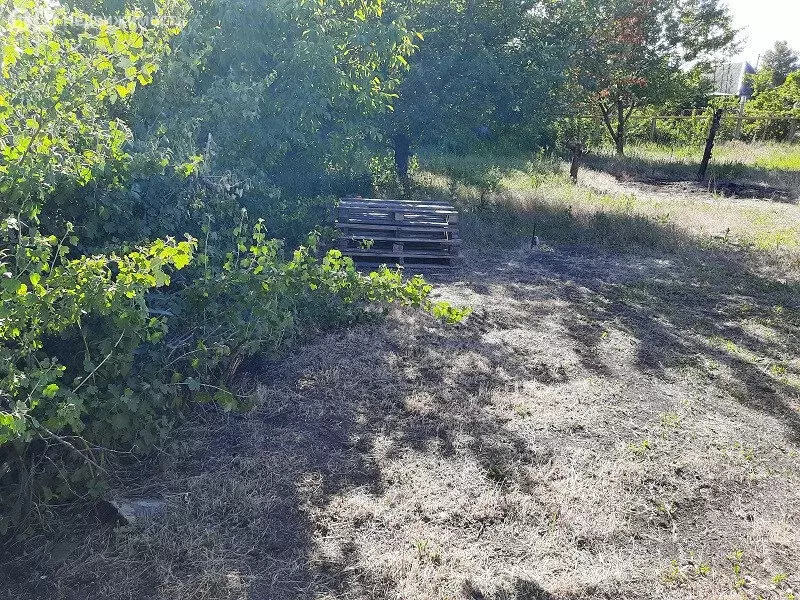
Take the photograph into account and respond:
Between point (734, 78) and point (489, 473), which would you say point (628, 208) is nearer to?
point (489, 473)

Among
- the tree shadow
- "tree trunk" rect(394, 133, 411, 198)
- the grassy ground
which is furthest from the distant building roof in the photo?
the grassy ground

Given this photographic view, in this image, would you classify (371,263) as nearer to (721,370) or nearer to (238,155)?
(238,155)

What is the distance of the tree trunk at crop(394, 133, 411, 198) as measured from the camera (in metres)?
10.2

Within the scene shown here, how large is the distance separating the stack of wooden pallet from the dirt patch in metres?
1.87

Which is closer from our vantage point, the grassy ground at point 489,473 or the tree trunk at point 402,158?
the grassy ground at point 489,473

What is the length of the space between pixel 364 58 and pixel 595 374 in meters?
4.17

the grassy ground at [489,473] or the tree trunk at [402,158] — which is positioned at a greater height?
the tree trunk at [402,158]

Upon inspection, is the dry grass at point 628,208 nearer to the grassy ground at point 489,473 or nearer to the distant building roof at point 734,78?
the grassy ground at point 489,473

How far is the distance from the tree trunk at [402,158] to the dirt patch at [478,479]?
5.33 metres

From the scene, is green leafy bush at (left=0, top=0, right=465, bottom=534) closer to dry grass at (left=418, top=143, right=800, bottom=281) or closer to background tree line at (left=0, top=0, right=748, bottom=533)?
background tree line at (left=0, top=0, right=748, bottom=533)

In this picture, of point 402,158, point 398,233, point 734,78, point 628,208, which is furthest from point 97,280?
point 734,78

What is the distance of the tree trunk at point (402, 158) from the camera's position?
10195mm

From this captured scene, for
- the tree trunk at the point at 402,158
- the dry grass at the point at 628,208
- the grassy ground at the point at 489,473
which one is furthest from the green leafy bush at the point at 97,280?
the tree trunk at the point at 402,158

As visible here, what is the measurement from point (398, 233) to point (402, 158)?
368cm
